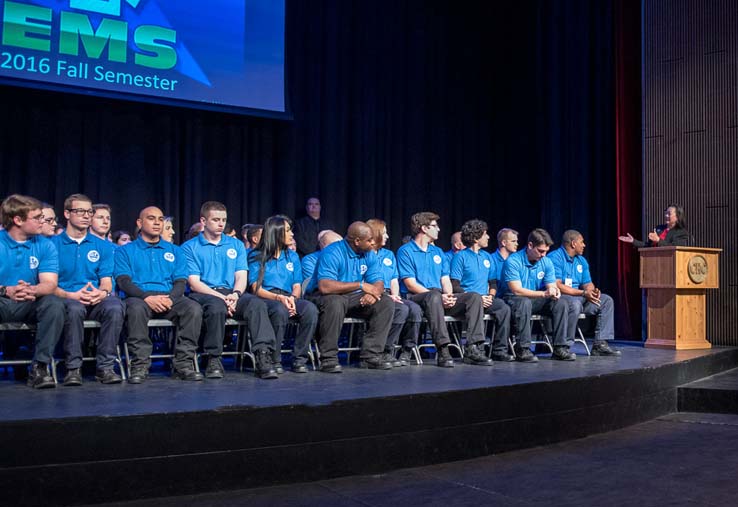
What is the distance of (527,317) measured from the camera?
17.7ft

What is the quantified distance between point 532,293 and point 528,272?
0.25 meters

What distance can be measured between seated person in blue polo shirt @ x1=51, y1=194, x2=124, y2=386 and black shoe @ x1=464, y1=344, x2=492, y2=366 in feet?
7.77

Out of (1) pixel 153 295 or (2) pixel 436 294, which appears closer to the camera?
(1) pixel 153 295

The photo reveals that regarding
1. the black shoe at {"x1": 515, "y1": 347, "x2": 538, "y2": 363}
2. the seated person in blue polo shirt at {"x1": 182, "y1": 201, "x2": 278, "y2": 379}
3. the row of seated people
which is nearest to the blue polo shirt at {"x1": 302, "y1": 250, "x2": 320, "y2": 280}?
the row of seated people

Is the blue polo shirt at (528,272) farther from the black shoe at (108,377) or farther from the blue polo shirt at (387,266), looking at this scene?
the black shoe at (108,377)

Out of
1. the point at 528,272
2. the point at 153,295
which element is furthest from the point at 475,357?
the point at 153,295

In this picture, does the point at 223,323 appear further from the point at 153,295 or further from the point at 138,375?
the point at 138,375

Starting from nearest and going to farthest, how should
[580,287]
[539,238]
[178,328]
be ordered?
1. [178,328]
2. [539,238]
3. [580,287]

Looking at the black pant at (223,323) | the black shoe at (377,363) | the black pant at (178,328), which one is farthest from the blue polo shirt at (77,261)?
the black shoe at (377,363)

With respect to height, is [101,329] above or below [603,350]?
above

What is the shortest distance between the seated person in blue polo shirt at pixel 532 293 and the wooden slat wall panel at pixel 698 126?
226cm

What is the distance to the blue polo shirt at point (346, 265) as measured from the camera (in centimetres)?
464

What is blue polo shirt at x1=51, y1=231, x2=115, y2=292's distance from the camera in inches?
164

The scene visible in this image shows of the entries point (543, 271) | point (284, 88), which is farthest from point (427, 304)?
point (284, 88)
